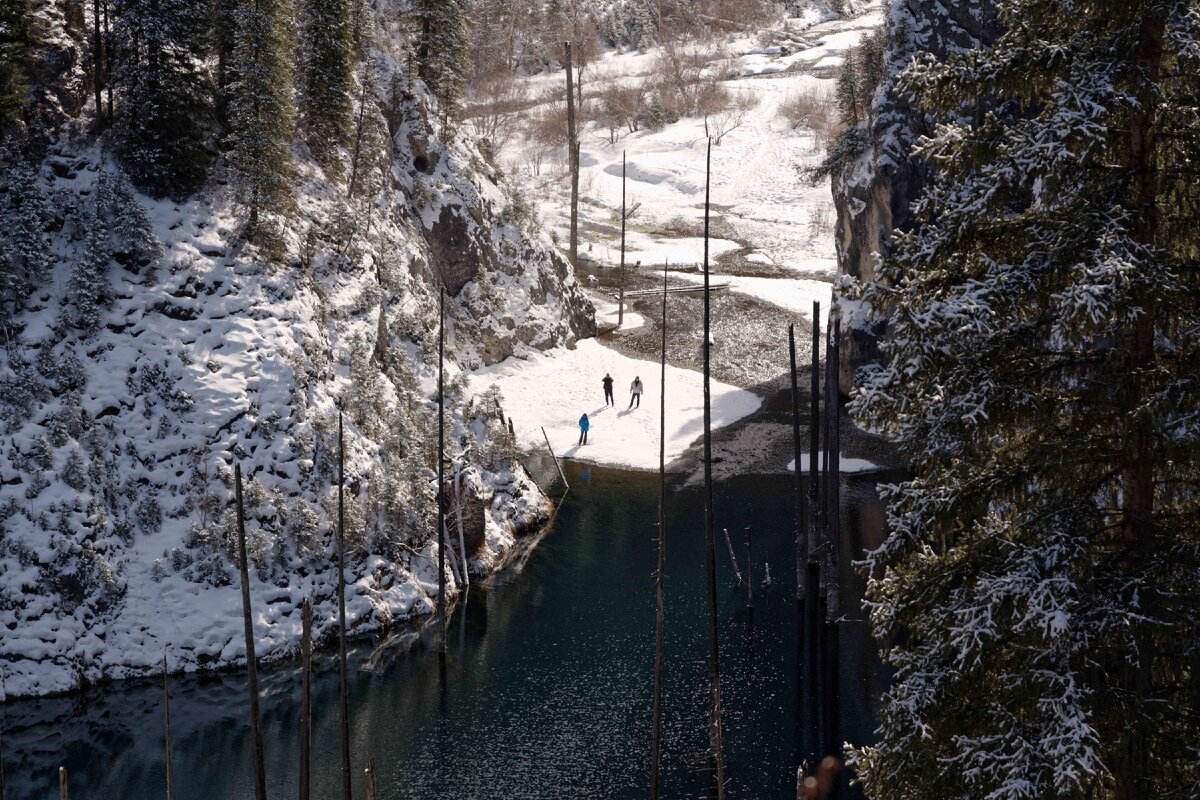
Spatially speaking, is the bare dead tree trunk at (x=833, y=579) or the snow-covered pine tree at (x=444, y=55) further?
the snow-covered pine tree at (x=444, y=55)

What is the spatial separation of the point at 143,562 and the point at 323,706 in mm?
6563

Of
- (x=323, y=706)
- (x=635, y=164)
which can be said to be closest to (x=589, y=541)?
(x=323, y=706)

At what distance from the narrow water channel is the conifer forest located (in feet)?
0.43

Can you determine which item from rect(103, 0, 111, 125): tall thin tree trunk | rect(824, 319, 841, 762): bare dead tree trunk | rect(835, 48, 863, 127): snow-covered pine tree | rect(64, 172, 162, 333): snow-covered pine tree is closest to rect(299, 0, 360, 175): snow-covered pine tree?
rect(103, 0, 111, 125): tall thin tree trunk

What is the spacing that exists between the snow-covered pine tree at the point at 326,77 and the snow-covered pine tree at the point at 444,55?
299 inches

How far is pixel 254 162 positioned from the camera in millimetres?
33969

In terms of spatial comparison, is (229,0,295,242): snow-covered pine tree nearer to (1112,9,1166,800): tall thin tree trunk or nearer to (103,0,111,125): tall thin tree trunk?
(103,0,111,125): tall thin tree trunk

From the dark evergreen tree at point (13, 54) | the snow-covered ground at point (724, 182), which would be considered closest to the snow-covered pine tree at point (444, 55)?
the snow-covered ground at point (724, 182)

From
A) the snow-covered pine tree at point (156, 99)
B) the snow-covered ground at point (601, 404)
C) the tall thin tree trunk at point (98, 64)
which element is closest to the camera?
the snow-covered pine tree at point (156, 99)

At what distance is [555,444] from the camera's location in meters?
42.4

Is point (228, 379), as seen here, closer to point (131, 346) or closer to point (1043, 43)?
point (131, 346)

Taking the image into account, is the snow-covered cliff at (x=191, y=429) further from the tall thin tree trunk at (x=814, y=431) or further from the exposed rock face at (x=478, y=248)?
the tall thin tree trunk at (x=814, y=431)

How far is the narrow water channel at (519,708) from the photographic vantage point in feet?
72.1

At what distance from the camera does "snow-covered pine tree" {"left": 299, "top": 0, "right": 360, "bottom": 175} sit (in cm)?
3906
